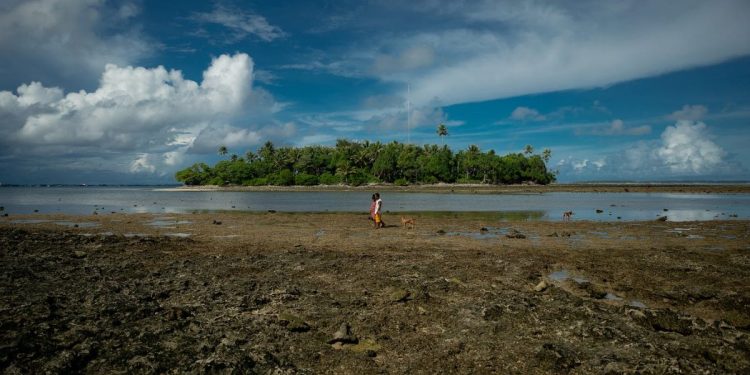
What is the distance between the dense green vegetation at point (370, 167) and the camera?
15600 centimetres

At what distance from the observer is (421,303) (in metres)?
10.4

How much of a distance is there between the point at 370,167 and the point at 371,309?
156366mm

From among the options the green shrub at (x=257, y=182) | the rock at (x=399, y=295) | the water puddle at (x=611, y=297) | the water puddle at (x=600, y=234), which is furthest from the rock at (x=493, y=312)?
the green shrub at (x=257, y=182)

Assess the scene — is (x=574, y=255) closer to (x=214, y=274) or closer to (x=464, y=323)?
(x=464, y=323)

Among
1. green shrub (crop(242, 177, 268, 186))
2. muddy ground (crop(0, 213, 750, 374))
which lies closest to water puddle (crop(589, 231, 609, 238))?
muddy ground (crop(0, 213, 750, 374))

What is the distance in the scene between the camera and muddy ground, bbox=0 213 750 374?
23.6ft

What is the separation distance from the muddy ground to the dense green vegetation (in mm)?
134334

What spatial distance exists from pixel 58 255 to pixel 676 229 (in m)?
32.5

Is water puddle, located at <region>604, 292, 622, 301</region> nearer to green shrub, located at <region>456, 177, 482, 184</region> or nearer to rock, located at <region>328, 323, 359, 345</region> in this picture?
rock, located at <region>328, 323, 359, 345</region>

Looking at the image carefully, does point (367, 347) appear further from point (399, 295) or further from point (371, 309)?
point (399, 295)

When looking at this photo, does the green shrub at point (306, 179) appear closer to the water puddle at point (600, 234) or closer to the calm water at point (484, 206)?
the calm water at point (484, 206)

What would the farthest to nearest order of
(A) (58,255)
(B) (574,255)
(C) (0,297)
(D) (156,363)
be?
(B) (574,255), (A) (58,255), (C) (0,297), (D) (156,363)

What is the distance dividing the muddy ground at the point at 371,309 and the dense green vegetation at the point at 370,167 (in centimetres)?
13433

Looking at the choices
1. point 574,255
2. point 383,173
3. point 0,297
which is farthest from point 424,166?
point 0,297
